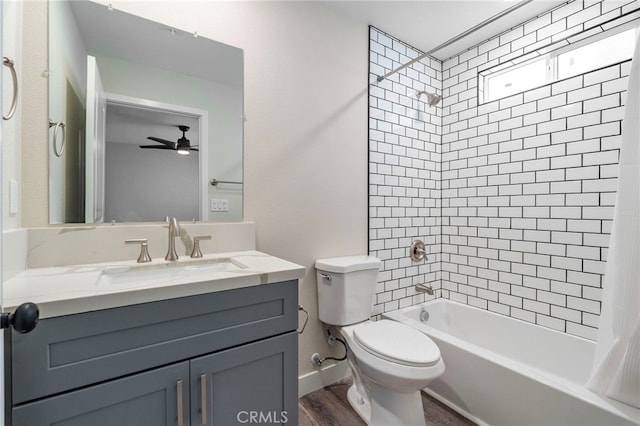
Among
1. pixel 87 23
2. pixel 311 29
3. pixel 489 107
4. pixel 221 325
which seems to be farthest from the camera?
pixel 489 107

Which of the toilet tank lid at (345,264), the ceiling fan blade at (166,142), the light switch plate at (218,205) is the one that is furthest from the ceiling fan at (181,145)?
the toilet tank lid at (345,264)

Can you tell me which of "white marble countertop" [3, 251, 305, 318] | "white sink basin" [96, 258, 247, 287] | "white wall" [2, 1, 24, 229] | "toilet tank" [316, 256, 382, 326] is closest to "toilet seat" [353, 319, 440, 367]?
"toilet tank" [316, 256, 382, 326]

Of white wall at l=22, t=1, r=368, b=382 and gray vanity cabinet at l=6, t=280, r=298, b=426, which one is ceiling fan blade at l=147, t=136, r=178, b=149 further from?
gray vanity cabinet at l=6, t=280, r=298, b=426

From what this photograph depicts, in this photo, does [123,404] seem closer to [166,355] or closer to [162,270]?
[166,355]

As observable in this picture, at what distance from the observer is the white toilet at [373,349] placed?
1.31 metres

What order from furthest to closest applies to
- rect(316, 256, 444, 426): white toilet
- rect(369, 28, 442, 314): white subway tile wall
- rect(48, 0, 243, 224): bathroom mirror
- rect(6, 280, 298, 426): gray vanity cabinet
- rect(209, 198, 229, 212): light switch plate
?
rect(369, 28, 442, 314): white subway tile wall < rect(209, 198, 229, 212): light switch plate < rect(316, 256, 444, 426): white toilet < rect(48, 0, 243, 224): bathroom mirror < rect(6, 280, 298, 426): gray vanity cabinet

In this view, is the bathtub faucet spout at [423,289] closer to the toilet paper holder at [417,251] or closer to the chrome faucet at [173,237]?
the toilet paper holder at [417,251]

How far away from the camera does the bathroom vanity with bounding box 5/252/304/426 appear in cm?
73

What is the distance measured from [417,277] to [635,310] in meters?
1.33

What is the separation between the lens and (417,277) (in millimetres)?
2357

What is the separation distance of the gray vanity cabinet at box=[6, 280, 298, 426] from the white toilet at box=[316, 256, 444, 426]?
1.57 feet

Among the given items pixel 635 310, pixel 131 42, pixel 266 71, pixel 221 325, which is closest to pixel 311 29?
pixel 266 71

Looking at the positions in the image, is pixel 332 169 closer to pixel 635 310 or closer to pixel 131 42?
pixel 131 42

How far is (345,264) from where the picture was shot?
68.4 inches
